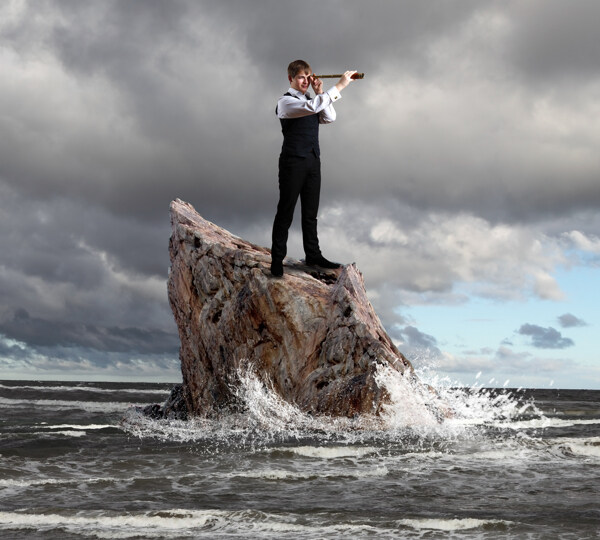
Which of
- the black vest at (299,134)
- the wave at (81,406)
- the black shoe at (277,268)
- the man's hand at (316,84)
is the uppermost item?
the man's hand at (316,84)

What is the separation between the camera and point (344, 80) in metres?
9.48

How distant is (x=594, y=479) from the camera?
21.7ft

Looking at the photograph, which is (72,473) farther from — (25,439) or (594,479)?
(594,479)

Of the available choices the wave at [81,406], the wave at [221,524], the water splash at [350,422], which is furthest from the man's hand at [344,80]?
the wave at [81,406]

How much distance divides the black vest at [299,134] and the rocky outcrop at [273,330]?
1.82 m

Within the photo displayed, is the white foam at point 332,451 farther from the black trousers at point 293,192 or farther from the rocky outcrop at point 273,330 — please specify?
the black trousers at point 293,192

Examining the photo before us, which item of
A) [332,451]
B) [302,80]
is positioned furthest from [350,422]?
[302,80]

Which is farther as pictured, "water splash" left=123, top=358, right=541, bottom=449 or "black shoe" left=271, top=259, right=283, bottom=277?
"black shoe" left=271, top=259, right=283, bottom=277

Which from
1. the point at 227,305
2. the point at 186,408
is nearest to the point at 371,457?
the point at 227,305

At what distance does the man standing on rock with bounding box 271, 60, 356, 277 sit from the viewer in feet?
31.1

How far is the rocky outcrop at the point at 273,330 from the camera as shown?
8983mm

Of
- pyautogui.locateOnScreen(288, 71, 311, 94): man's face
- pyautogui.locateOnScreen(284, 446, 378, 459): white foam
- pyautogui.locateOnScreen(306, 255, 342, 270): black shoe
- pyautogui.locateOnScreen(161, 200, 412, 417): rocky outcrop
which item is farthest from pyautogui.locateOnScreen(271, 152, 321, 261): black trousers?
pyautogui.locateOnScreen(284, 446, 378, 459): white foam

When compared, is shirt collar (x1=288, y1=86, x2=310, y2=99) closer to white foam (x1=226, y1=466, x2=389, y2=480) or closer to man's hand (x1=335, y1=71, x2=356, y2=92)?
man's hand (x1=335, y1=71, x2=356, y2=92)

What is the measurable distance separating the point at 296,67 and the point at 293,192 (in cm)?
182
